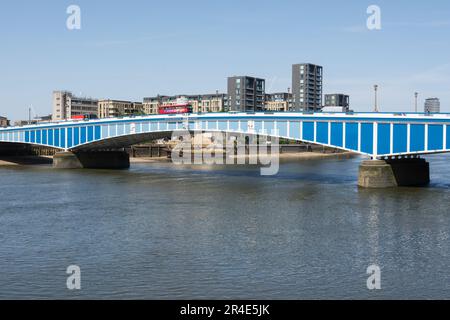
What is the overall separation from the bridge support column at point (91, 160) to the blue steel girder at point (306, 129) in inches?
70.5

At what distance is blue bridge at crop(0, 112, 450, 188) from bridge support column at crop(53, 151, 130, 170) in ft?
5.07

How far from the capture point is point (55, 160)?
9031 cm

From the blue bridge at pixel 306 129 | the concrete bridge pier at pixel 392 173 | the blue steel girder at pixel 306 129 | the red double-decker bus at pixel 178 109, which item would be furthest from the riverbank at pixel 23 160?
the concrete bridge pier at pixel 392 173

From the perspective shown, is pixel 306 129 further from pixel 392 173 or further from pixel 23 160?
pixel 23 160

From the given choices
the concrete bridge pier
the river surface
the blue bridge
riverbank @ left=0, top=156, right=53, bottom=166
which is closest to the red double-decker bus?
the blue bridge

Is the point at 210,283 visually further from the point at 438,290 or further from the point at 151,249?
the point at 438,290

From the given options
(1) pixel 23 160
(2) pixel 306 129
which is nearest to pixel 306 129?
(2) pixel 306 129

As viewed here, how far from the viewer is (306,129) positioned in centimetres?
6184

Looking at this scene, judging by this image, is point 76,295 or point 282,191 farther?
point 282,191

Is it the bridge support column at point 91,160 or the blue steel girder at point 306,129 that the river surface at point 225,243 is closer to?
the blue steel girder at point 306,129

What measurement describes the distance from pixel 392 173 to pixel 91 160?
53.9m

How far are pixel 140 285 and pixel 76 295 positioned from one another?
2.62 metres
